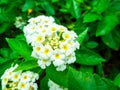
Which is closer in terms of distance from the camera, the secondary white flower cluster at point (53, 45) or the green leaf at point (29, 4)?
the secondary white flower cluster at point (53, 45)

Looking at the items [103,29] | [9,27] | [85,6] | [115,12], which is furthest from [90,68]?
[9,27]

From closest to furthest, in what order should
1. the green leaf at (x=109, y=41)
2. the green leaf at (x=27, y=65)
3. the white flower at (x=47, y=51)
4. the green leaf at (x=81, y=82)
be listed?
the green leaf at (x=81, y=82) < the white flower at (x=47, y=51) < the green leaf at (x=27, y=65) < the green leaf at (x=109, y=41)

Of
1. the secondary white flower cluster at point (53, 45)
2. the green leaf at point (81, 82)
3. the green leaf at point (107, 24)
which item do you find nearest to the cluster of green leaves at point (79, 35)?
the green leaf at point (107, 24)

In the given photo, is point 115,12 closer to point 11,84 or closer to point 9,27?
point 9,27

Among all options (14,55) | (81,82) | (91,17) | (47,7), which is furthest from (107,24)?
(81,82)

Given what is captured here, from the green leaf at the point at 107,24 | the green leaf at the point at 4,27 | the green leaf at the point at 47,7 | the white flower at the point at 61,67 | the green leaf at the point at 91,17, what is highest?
the green leaf at the point at 47,7

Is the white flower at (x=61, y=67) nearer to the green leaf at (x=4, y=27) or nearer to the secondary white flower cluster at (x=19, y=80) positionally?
the secondary white flower cluster at (x=19, y=80)
